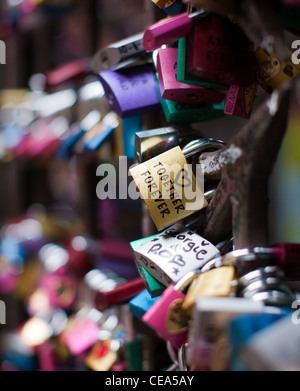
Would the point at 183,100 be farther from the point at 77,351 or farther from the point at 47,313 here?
the point at 47,313

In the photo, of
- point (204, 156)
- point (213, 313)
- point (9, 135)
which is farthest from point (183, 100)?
point (9, 135)

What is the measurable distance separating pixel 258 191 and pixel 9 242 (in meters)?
0.76

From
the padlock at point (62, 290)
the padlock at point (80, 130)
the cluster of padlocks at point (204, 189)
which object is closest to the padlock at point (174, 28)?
the cluster of padlocks at point (204, 189)

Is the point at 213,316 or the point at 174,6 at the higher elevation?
the point at 174,6

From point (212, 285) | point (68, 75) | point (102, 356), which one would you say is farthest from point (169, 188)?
point (68, 75)

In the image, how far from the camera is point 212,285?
0.91ft

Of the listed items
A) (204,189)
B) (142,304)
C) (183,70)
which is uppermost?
(183,70)

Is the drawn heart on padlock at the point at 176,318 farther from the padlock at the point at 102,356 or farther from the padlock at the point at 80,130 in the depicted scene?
the padlock at the point at 80,130

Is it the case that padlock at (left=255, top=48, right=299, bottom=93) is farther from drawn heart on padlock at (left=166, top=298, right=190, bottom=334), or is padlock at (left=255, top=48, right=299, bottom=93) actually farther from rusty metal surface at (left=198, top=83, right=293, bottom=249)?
drawn heart on padlock at (left=166, top=298, right=190, bottom=334)

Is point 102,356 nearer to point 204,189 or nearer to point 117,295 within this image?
point 117,295

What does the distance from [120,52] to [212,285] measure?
0.88ft

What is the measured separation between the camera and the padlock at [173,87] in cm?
37

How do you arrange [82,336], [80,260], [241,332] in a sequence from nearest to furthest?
[241,332], [82,336], [80,260]

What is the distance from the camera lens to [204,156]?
0.36 meters
